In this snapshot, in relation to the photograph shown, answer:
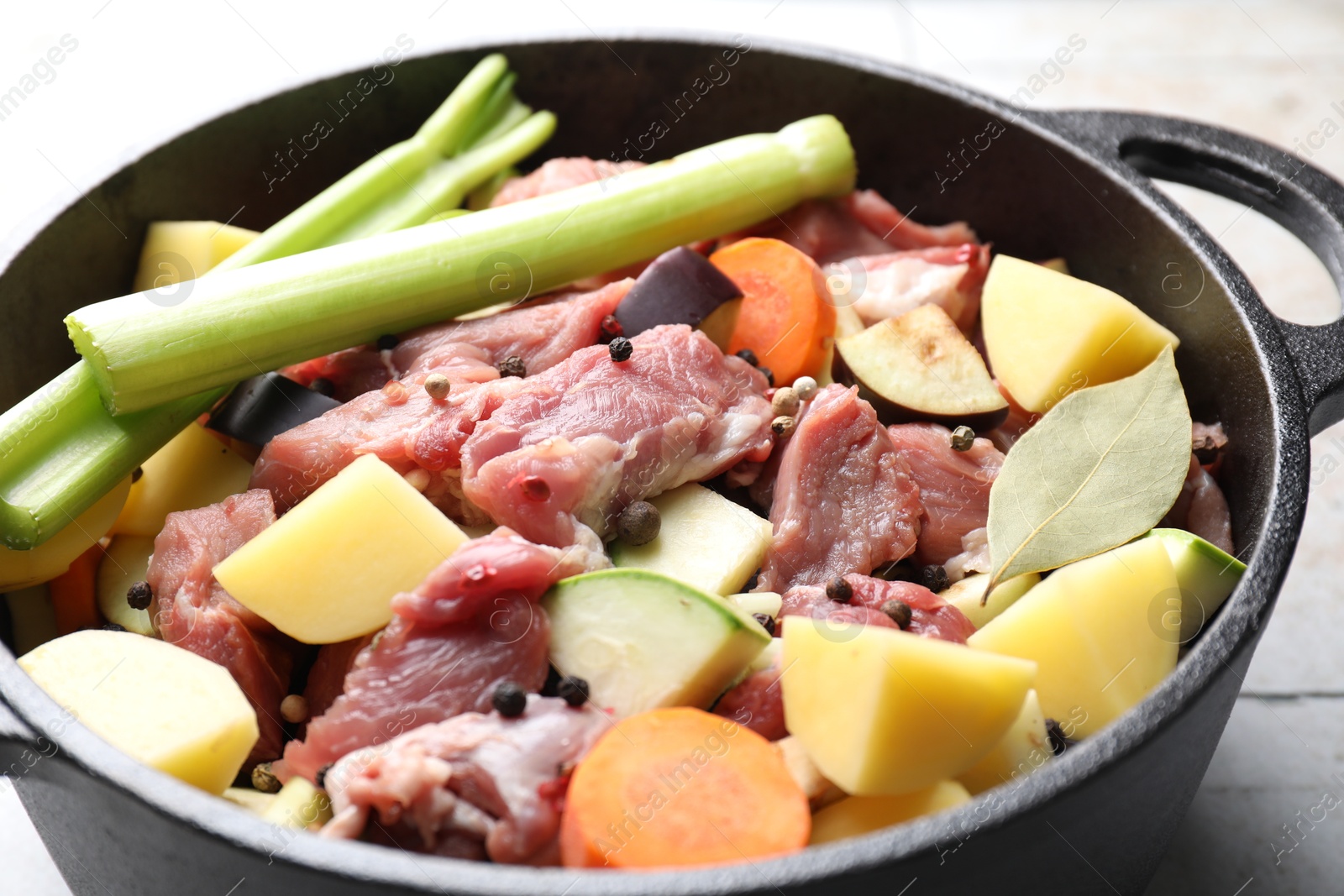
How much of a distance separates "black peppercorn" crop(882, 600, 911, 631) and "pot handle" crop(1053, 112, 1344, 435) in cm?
108

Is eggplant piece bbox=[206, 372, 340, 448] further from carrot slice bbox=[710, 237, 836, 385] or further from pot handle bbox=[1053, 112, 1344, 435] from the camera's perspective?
pot handle bbox=[1053, 112, 1344, 435]

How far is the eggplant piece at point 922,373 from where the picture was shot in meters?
2.86

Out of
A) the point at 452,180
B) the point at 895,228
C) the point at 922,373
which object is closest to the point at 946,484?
the point at 922,373

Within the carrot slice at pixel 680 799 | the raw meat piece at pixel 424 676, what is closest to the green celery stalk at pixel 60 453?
the raw meat piece at pixel 424 676

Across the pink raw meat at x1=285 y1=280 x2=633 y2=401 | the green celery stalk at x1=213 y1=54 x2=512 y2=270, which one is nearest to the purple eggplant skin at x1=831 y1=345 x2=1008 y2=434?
the pink raw meat at x1=285 y1=280 x2=633 y2=401

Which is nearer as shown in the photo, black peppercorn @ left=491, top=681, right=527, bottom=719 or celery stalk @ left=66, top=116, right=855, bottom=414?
black peppercorn @ left=491, top=681, right=527, bottom=719

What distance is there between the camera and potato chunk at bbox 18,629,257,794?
2008 millimetres

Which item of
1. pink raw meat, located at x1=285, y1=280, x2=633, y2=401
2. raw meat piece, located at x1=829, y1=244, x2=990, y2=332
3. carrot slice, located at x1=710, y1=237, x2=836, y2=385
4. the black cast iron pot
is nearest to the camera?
the black cast iron pot

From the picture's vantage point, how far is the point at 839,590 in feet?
7.71

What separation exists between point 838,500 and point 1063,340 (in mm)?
774

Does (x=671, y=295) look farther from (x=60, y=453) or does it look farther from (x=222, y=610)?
(x=60, y=453)

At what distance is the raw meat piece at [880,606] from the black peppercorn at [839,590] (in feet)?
0.03

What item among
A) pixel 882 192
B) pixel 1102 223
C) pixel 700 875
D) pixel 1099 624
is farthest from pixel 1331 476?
pixel 700 875

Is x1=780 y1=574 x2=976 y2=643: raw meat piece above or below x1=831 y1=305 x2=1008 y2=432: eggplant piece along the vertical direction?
below
